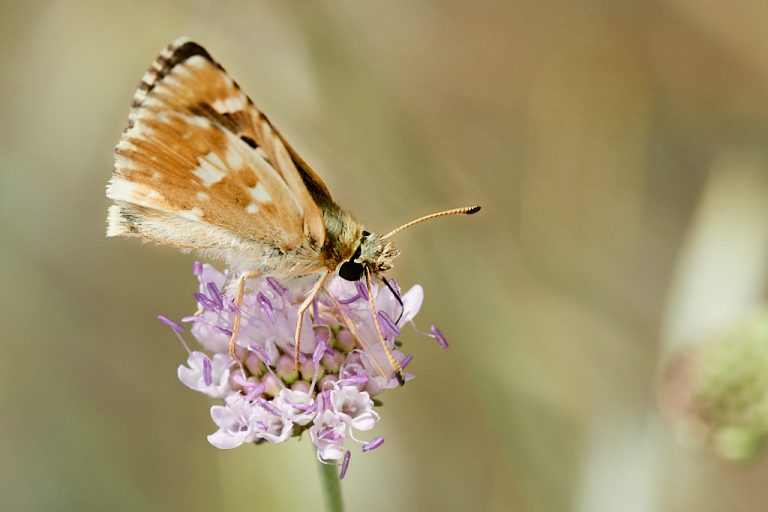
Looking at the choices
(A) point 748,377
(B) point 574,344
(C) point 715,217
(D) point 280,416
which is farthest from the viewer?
(B) point 574,344

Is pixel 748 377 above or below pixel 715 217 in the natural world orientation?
below

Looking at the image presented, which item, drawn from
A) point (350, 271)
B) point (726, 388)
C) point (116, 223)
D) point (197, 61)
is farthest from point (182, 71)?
point (726, 388)

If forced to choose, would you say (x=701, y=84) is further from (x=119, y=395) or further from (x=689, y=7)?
(x=119, y=395)

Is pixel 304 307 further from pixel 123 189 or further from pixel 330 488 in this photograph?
pixel 123 189

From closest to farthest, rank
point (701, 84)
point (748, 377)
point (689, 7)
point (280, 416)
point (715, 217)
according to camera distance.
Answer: point (280, 416)
point (748, 377)
point (715, 217)
point (689, 7)
point (701, 84)

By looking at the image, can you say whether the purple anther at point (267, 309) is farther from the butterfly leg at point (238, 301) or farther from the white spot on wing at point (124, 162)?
the white spot on wing at point (124, 162)

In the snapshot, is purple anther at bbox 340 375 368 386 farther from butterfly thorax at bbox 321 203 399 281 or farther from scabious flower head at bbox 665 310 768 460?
scabious flower head at bbox 665 310 768 460

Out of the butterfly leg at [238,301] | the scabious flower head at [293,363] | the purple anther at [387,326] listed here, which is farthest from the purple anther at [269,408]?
the purple anther at [387,326]

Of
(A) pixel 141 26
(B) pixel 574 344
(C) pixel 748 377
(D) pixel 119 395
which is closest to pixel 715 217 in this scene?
(C) pixel 748 377
